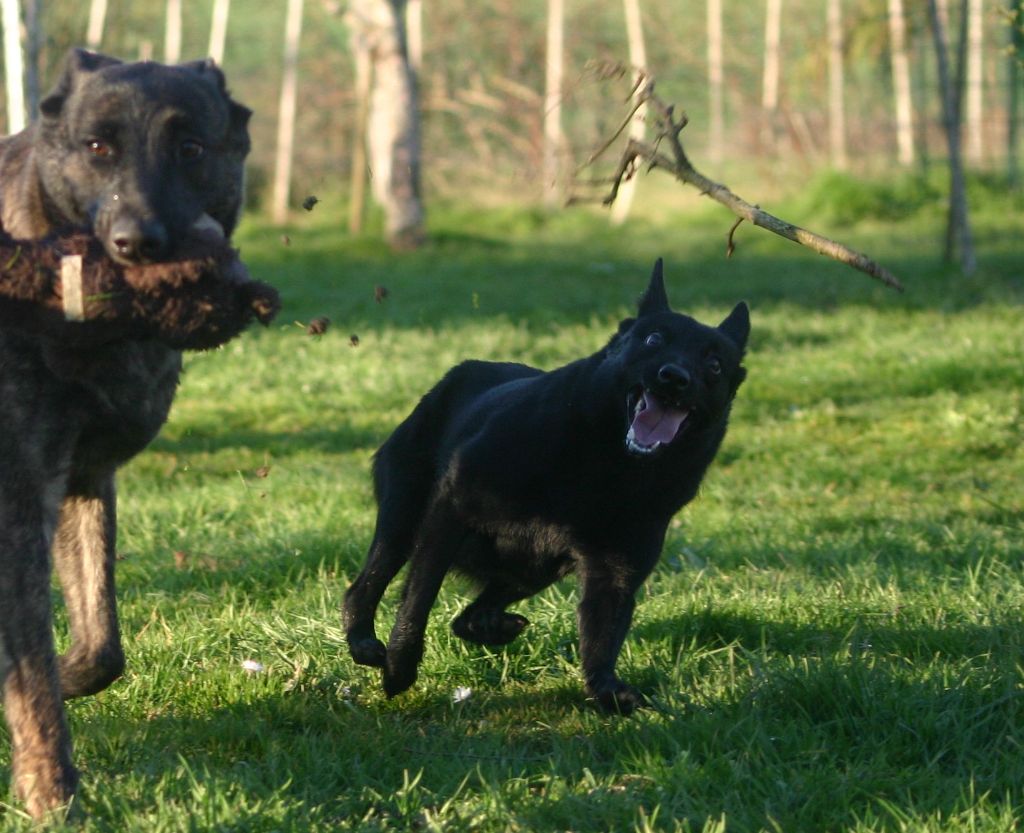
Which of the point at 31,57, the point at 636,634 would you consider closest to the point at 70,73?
the point at 636,634

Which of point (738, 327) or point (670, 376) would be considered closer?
point (670, 376)

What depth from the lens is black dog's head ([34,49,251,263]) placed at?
3402mm

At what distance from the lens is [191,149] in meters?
3.65

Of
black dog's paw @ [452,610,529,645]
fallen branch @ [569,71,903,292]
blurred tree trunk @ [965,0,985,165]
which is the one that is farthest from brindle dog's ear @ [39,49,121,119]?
blurred tree trunk @ [965,0,985,165]

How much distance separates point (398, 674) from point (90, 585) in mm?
882

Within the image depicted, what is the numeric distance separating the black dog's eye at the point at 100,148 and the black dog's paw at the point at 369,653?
5.14 ft

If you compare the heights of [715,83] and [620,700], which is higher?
[715,83]

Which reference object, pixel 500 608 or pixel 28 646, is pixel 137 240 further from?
pixel 500 608

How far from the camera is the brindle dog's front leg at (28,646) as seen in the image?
3270 mm

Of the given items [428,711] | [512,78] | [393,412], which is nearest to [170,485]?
[393,412]

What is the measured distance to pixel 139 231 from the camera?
3285mm

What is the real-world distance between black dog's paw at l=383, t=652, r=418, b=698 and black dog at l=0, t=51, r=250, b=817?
2.39 ft

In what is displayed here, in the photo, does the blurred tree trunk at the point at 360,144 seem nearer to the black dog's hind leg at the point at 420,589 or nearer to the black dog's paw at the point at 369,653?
the black dog's hind leg at the point at 420,589

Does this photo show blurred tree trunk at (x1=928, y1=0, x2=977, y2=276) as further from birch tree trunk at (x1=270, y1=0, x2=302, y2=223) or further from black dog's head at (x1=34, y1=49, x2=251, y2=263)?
birch tree trunk at (x1=270, y1=0, x2=302, y2=223)
